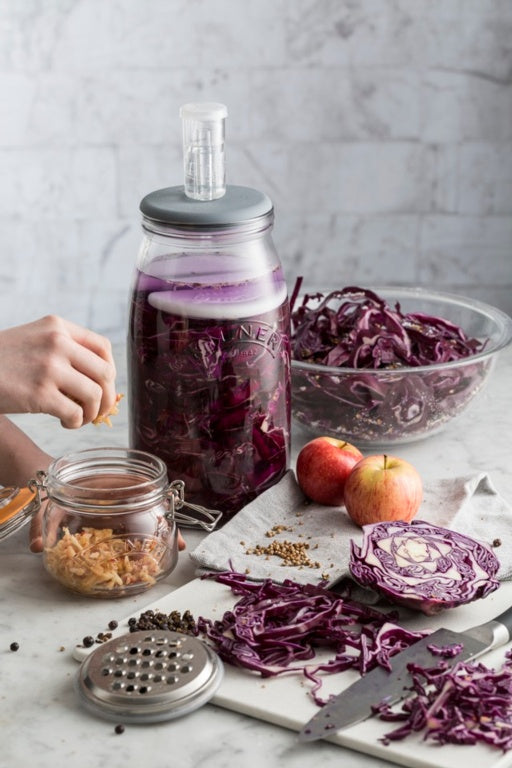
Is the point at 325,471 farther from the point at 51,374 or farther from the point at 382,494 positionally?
the point at 51,374

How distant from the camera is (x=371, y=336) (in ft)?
6.15

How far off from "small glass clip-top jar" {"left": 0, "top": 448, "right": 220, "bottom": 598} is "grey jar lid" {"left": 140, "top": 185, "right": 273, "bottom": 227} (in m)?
0.33

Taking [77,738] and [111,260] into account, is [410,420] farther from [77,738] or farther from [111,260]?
[111,260]

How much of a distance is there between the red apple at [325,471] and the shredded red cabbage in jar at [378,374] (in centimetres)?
15

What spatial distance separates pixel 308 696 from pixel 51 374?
20.2 inches

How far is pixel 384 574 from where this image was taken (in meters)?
1.36

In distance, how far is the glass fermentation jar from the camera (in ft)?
4.52

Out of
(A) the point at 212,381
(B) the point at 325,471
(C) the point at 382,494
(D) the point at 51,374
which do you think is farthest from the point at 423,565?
(D) the point at 51,374

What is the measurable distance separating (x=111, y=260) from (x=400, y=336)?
3.73 feet

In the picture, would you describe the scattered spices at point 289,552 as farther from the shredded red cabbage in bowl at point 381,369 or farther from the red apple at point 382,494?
the shredded red cabbage in bowl at point 381,369

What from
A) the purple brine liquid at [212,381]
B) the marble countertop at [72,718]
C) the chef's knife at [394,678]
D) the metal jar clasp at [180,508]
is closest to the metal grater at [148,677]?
the marble countertop at [72,718]

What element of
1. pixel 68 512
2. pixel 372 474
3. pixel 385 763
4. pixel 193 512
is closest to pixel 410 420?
pixel 372 474

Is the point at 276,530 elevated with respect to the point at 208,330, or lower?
lower

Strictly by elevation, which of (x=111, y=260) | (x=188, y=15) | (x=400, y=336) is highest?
(x=188, y=15)
